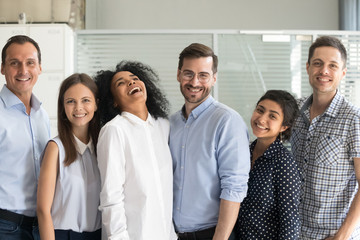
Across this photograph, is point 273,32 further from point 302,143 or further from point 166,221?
point 166,221

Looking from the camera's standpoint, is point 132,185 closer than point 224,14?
Yes

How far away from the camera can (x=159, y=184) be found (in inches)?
64.8

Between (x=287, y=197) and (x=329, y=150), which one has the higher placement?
(x=329, y=150)

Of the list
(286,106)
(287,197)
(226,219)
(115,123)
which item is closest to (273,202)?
(287,197)

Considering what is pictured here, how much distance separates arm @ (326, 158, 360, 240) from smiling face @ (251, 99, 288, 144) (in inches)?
16.9

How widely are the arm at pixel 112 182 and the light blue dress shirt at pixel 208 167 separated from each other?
272 mm

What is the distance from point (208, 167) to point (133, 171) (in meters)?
0.32

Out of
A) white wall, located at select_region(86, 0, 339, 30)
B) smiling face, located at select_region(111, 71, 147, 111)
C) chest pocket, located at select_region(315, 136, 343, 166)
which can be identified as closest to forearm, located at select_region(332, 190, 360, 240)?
chest pocket, located at select_region(315, 136, 343, 166)

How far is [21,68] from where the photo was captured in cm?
192

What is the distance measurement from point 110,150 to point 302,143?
1.07 metres

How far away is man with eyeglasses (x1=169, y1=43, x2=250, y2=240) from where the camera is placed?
1.64 metres

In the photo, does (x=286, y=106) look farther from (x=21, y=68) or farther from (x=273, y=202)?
(x=21, y=68)

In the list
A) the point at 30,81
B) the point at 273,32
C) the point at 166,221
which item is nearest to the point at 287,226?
the point at 166,221

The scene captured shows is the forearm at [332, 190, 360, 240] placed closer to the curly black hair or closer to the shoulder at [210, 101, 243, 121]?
the shoulder at [210, 101, 243, 121]
